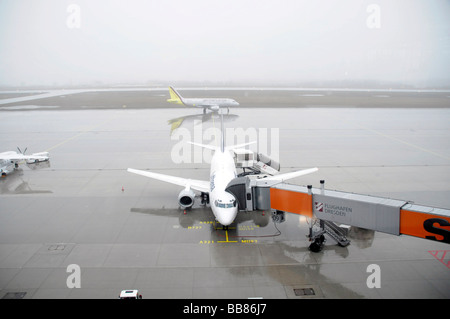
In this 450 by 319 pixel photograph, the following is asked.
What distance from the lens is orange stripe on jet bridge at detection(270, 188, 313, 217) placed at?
21.8 metres

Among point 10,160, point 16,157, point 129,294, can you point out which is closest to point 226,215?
point 129,294

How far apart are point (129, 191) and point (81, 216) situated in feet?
21.0

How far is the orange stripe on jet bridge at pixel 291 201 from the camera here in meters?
21.8

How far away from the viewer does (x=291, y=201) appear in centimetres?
2236

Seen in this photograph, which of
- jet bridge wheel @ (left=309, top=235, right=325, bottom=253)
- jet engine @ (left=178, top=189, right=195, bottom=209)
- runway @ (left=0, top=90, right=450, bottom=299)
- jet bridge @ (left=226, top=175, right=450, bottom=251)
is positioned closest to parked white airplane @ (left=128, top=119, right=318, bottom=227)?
jet engine @ (left=178, top=189, right=195, bottom=209)

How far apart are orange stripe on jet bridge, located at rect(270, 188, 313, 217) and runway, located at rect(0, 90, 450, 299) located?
2857 mm

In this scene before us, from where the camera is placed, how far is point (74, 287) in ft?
64.0

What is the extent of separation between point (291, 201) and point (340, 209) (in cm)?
301

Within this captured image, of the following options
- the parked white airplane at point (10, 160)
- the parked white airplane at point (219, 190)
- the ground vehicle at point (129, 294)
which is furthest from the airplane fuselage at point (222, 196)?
the parked white airplane at point (10, 160)

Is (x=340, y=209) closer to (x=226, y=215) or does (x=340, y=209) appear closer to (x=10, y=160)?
(x=226, y=215)

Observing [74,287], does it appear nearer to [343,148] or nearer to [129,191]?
[129,191]

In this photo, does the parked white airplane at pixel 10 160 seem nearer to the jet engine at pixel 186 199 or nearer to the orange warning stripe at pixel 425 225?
the jet engine at pixel 186 199

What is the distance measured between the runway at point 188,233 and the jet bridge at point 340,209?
2604mm

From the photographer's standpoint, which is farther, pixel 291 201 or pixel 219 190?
pixel 219 190
